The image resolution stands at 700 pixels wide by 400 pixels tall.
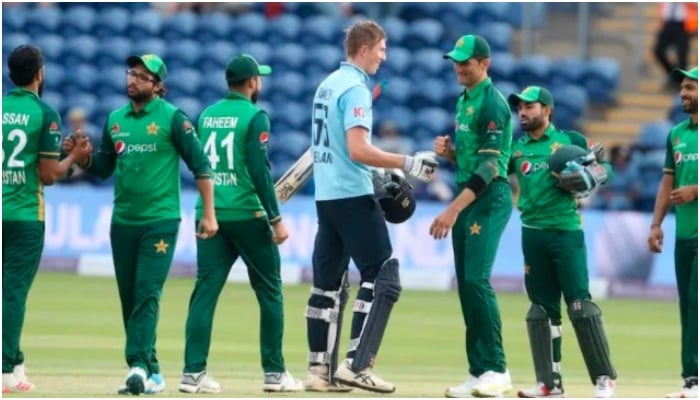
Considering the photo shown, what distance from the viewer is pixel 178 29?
29.9 metres

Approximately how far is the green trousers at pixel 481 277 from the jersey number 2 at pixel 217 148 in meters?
1.64

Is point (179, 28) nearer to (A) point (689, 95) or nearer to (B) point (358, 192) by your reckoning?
(A) point (689, 95)

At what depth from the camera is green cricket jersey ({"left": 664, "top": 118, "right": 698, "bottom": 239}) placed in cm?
1217

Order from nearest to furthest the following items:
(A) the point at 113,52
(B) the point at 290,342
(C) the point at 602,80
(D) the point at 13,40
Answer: (B) the point at 290,342 → (C) the point at 602,80 → (D) the point at 13,40 → (A) the point at 113,52

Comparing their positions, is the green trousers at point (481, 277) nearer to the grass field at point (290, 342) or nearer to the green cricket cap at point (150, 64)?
the grass field at point (290, 342)

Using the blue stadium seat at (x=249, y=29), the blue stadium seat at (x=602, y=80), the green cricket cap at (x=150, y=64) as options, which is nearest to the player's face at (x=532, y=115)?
the green cricket cap at (x=150, y=64)

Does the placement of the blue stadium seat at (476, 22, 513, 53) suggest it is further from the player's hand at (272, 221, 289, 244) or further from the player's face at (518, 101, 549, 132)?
the player's hand at (272, 221, 289, 244)

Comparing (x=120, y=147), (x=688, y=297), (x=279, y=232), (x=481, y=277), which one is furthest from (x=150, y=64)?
(x=688, y=297)

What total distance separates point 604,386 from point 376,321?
1726 mm

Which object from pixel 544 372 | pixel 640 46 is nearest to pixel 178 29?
pixel 640 46

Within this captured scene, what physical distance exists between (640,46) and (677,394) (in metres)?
18.2

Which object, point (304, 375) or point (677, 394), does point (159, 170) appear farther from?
point (677, 394)

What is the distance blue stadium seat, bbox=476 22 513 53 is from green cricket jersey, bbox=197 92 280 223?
1712 centimetres

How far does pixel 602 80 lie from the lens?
28.9 meters
